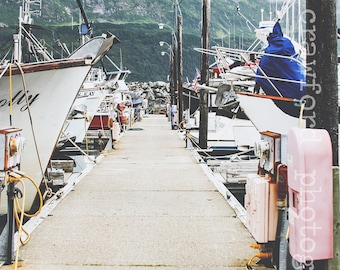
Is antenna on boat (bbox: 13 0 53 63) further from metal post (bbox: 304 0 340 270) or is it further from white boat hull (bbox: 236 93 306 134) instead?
metal post (bbox: 304 0 340 270)

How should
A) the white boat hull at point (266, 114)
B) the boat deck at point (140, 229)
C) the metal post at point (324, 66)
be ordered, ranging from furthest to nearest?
the white boat hull at point (266, 114) < the boat deck at point (140, 229) < the metal post at point (324, 66)

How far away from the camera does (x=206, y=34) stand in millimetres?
14930

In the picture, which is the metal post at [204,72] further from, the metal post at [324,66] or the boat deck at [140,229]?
the metal post at [324,66]

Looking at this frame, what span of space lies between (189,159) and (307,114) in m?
9.29

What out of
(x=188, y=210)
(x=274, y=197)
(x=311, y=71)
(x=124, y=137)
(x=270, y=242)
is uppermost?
(x=311, y=71)

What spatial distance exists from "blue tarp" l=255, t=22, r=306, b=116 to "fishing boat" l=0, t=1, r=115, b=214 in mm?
2423

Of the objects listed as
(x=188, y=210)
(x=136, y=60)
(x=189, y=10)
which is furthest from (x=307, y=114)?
(x=189, y=10)

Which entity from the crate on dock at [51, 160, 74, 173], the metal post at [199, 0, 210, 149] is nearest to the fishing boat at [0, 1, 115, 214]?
the crate on dock at [51, 160, 74, 173]

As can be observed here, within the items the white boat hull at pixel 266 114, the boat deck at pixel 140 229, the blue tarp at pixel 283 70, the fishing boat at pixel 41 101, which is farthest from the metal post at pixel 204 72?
the fishing boat at pixel 41 101

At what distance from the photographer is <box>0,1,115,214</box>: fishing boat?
720 cm

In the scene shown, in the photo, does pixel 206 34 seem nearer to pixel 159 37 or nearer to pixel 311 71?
pixel 311 71

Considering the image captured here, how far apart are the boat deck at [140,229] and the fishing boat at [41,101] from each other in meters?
0.82

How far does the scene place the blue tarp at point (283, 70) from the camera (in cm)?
706

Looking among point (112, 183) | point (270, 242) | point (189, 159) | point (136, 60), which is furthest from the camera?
point (136, 60)
